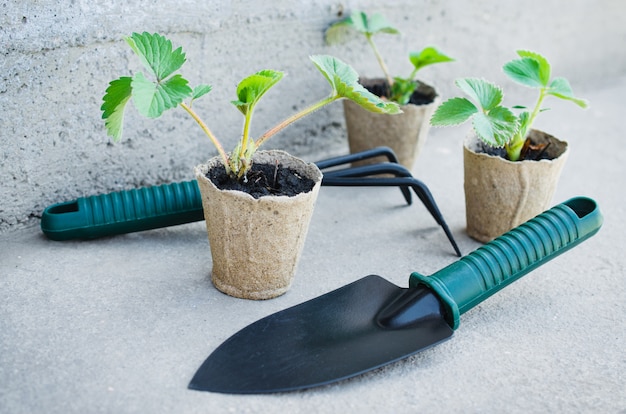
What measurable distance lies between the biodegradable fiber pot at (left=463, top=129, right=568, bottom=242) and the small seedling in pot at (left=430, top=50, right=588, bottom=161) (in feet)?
0.19

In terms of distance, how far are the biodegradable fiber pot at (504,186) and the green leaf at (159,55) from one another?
0.62 m

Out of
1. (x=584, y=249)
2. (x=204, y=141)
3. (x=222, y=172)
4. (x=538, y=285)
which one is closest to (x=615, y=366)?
(x=538, y=285)

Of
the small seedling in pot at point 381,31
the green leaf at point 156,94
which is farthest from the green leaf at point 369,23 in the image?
the green leaf at point 156,94

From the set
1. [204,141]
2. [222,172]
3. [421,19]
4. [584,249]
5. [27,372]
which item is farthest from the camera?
[421,19]

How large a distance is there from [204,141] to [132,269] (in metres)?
0.42

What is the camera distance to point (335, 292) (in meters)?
1.18

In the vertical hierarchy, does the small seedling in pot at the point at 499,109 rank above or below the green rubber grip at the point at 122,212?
above

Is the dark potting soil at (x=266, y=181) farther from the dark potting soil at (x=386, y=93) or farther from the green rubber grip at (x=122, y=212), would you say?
the dark potting soil at (x=386, y=93)

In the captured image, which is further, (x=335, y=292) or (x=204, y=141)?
(x=204, y=141)

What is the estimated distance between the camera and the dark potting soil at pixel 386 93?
5.52 feet

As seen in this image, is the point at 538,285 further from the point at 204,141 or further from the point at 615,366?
the point at 204,141

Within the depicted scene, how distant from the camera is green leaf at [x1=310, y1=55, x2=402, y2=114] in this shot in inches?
43.4

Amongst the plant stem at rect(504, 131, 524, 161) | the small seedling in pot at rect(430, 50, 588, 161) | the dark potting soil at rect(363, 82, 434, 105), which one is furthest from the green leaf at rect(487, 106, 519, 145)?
the dark potting soil at rect(363, 82, 434, 105)

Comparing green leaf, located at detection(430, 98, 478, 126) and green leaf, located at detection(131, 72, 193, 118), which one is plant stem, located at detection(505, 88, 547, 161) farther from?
green leaf, located at detection(131, 72, 193, 118)
